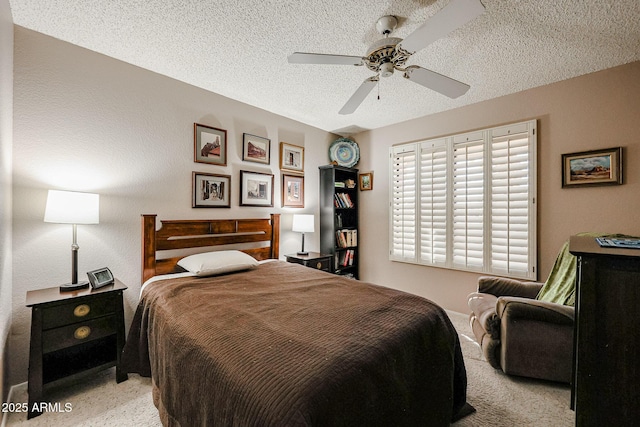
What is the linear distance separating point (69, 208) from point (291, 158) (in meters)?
2.44

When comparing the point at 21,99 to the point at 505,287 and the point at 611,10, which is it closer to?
the point at 611,10

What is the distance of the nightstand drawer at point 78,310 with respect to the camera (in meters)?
1.72

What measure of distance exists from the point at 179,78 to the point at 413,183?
3083 mm

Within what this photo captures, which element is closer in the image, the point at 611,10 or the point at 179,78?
the point at 611,10

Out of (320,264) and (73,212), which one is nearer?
(73,212)

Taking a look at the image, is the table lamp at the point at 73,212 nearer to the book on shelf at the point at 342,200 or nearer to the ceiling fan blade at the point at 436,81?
the ceiling fan blade at the point at 436,81

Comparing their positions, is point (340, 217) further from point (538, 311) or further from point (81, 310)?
point (81, 310)

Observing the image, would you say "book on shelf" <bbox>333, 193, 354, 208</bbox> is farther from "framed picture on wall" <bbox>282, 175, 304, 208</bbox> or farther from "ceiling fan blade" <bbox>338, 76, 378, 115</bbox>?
"ceiling fan blade" <bbox>338, 76, 378, 115</bbox>

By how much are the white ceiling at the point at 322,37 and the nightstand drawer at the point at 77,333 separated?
84.9 inches

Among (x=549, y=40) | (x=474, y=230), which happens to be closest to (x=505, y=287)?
(x=474, y=230)

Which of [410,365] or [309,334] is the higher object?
[309,334]

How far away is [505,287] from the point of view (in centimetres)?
255

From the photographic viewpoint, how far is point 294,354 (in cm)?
106

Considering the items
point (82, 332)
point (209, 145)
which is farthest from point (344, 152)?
point (82, 332)
